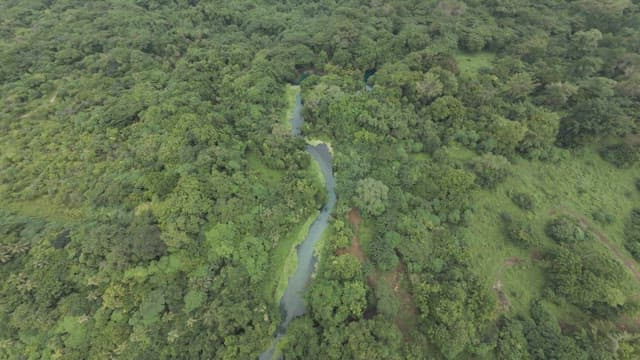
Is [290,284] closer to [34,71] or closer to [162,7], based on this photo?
[34,71]

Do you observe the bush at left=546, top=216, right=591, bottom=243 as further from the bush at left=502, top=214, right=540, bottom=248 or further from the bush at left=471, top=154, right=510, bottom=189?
the bush at left=471, top=154, right=510, bottom=189

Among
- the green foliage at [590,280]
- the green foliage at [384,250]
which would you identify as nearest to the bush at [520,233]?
the green foliage at [590,280]

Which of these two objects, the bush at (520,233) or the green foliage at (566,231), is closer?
the bush at (520,233)

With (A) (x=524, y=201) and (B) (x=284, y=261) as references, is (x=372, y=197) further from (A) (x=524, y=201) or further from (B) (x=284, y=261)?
(A) (x=524, y=201)

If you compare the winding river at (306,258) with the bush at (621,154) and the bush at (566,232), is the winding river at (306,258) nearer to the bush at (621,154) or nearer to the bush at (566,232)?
the bush at (566,232)

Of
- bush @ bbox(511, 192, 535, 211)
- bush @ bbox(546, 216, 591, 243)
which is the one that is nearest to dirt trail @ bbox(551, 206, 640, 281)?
bush @ bbox(546, 216, 591, 243)

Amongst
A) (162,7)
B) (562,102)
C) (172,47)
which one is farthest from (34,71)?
(562,102)

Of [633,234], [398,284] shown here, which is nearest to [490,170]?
[633,234]
